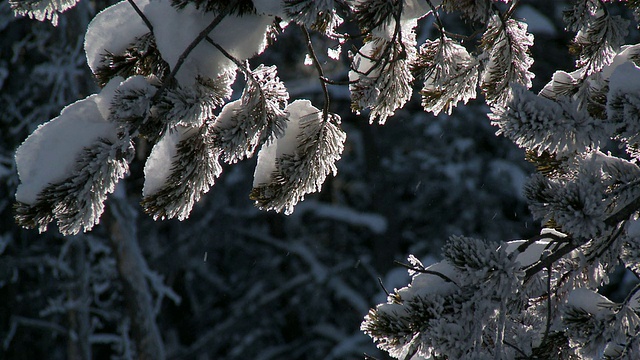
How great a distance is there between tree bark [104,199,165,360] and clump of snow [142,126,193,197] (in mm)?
5048

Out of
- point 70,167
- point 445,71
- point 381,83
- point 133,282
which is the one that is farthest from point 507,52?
point 133,282

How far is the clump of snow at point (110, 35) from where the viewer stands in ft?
5.95

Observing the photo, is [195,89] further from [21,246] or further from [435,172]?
[435,172]

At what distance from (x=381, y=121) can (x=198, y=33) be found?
678 mm

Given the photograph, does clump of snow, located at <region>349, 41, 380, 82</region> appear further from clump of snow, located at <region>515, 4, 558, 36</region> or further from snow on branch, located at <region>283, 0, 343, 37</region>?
clump of snow, located at <region>515, 4, 558, 36</region>

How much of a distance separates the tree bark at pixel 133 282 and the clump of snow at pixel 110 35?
509cm

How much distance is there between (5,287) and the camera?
969 centimetres

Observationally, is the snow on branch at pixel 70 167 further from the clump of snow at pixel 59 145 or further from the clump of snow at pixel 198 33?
the clump of snow at pixel 198 33

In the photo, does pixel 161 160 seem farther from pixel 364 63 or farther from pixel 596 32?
pixel 596 32

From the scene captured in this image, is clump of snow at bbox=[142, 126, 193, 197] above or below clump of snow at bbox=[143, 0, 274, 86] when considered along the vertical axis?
below

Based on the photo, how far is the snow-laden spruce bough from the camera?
5.36 feet

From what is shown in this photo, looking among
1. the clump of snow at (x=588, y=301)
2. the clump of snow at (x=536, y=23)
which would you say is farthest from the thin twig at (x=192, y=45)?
the clump of snow at (x=536, y=23)

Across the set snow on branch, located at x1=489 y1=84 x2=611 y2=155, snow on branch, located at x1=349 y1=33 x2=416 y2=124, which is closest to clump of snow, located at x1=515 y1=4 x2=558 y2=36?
snow on branch, located at x1=349 y1=33 x2=416 y2=124

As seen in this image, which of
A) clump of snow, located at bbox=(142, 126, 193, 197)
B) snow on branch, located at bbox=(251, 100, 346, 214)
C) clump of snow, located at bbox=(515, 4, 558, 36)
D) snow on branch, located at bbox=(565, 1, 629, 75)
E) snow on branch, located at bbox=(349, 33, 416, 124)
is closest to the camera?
clump of snow, located at bbox=(142, 126, 193, 197)
